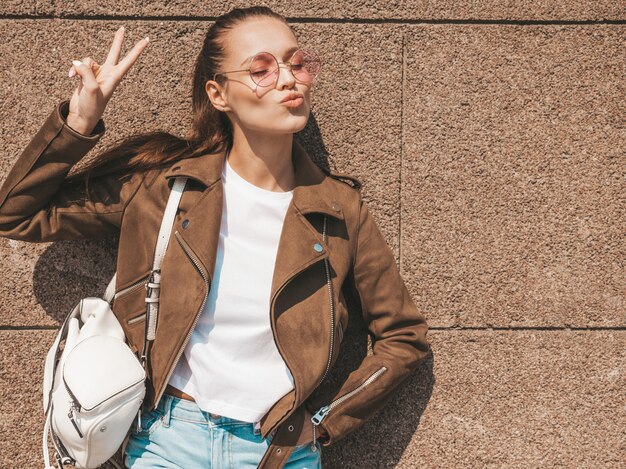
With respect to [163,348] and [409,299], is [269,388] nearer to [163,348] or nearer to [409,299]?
[163,348]

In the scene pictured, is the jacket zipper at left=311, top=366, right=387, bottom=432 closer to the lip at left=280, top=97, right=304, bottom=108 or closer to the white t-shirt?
the white t-shirt

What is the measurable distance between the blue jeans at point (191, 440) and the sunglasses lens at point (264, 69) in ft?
4.05

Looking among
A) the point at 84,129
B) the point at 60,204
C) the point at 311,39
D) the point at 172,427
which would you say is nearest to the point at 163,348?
the point at 172,427

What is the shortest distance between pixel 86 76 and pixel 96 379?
1.08 metres

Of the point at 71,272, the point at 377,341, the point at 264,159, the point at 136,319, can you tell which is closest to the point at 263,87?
the point at 264,159

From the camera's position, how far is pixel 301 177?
2654 mm

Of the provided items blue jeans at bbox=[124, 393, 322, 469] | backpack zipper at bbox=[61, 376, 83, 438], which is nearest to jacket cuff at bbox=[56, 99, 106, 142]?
backpack zipper at bbox=[61, 376, 83, 438]

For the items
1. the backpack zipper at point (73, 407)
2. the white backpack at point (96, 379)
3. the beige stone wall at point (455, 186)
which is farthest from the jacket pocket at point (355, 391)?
the backpack zipper at point (73, 407)

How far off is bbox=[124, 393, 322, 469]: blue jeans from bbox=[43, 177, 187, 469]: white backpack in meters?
0.10

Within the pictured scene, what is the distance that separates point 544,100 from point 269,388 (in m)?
1.79

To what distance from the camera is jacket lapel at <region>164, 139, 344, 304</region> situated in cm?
246

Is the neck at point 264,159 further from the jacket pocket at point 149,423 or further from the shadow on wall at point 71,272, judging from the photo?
the jacket pocket at point 149,423

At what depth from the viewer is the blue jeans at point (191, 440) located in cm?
248

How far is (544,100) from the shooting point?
120 inches
